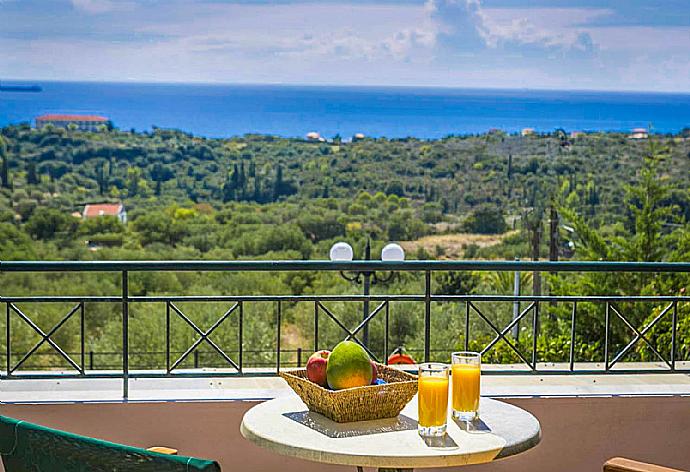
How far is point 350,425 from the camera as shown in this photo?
1781 mm

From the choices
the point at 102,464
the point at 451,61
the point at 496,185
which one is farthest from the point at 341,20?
the point at 102,464

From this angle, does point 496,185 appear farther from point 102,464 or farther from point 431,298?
point 102,464

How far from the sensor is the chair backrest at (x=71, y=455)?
→ 1.32 m

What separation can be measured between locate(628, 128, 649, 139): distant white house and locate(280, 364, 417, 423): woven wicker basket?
1405 cm

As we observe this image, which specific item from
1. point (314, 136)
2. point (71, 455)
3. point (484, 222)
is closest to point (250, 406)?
point (71, 455)

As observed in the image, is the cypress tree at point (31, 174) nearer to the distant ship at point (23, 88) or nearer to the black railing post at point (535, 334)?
the distant ship at point (23, 88)

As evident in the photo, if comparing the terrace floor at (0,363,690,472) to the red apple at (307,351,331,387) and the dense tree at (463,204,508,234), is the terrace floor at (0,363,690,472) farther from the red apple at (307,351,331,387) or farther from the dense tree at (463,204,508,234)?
the dense tree at (463,204,508,234)

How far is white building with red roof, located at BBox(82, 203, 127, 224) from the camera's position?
1573 centimetres

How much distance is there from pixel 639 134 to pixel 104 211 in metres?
9.16

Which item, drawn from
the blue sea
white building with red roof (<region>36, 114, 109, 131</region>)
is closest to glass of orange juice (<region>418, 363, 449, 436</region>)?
the blue sea

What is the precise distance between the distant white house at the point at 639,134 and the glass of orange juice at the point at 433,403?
14.1 meters

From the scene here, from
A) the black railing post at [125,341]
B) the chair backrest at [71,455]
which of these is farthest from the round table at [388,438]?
the black railing post at [125,341]

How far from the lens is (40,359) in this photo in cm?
1431

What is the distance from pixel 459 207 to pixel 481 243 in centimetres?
80
